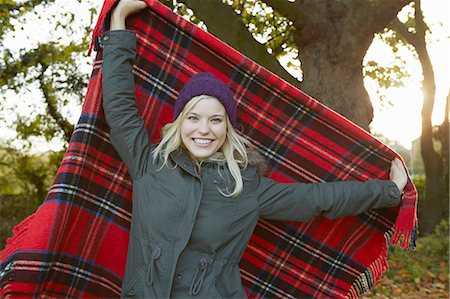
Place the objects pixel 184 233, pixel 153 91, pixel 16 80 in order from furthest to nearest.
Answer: pixel 16 80
pixel 153 91
pixel 184 233

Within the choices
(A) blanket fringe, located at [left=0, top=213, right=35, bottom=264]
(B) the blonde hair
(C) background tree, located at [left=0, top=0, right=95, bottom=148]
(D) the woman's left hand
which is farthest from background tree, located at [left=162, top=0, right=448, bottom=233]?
(C) background tree, located at [left=0, top=0, right=95, bottom=148]

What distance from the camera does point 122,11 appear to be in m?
2.88

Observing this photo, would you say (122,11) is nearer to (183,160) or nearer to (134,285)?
(183,160)

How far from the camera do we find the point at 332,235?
3279mm

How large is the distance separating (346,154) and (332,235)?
45 cm

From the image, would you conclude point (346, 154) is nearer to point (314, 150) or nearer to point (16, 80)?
point (314, 150)

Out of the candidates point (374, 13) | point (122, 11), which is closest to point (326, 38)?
point (374, 13)

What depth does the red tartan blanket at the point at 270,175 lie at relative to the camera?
2.90 metres

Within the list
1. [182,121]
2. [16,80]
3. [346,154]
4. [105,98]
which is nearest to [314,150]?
[346,154]

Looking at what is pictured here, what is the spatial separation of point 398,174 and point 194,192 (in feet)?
3.54

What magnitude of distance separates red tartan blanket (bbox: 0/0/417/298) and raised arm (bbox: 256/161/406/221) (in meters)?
0.30

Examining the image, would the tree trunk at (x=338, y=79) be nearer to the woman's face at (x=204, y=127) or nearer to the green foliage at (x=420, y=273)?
the green foliage at (x=420, y=273)

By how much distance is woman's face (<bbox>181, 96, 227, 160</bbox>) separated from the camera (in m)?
2.73

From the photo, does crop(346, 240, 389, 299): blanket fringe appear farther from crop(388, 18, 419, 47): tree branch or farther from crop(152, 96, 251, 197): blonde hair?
crop(388, 18, 419, 47): tree branch
